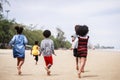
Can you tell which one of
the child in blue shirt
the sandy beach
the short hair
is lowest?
the sandy beach

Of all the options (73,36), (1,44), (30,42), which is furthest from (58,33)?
(73,36)

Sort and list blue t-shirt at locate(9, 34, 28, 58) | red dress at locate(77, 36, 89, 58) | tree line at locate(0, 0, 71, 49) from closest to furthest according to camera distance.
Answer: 1. red dress at locate(77, 36, 89, 58)
2. blue t-shirt at locate(9, 34, 28, 58)
3. tree line at locate(0, 0, 71, 49)

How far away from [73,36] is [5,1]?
28.3 m

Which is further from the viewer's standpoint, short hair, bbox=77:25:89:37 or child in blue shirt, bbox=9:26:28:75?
child in blue shirt, bbox=9:26:28:75

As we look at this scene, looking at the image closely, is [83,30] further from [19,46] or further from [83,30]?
[19,46]

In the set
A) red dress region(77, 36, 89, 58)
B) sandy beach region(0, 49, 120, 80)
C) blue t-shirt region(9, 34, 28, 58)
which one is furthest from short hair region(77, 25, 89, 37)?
blue t-shirt region(9, 34, 28, 58)

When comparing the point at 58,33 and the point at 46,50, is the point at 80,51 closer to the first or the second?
the point at 46,50

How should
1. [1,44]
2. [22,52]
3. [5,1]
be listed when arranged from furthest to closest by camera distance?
[1,44] → [5,1] → [22,52]

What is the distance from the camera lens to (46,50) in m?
14.0

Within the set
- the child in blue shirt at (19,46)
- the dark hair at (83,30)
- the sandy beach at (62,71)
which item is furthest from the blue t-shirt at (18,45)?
the dark hair at (83,30)

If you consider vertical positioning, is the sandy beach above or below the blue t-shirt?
below

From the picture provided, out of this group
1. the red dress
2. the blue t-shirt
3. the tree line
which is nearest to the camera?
the red dress

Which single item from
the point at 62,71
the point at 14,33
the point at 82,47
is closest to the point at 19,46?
the point at 62,71

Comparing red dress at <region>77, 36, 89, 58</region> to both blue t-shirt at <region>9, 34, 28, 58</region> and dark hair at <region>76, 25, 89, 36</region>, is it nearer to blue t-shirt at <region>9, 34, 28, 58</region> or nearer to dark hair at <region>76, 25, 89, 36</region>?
dark hair at <region>76, 25, 89, 36</region>
